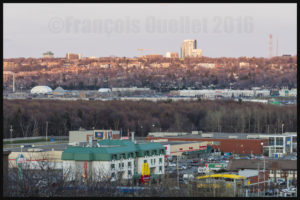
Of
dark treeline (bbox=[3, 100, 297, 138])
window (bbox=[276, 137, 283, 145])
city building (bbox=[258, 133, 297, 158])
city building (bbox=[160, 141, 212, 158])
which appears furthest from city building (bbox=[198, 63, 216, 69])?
city building (bbox=[160, 141, 212, 158])

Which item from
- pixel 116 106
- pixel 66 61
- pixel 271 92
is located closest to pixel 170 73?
pixel 66 61

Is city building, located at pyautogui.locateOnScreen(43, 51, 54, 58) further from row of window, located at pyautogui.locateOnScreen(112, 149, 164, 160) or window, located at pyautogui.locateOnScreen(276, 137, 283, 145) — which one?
row of window, located at pyautogui.locateOnScreen(112, 149, 164, 160)

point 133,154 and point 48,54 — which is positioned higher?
point 48,54

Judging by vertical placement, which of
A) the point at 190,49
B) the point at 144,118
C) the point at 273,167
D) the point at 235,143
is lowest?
the point at 273,167

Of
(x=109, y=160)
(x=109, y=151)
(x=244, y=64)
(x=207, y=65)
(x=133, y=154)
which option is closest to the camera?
(x=109, y=160)

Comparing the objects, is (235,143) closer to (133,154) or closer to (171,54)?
(133,154)

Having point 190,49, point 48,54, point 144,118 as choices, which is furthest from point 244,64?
point 144,118
